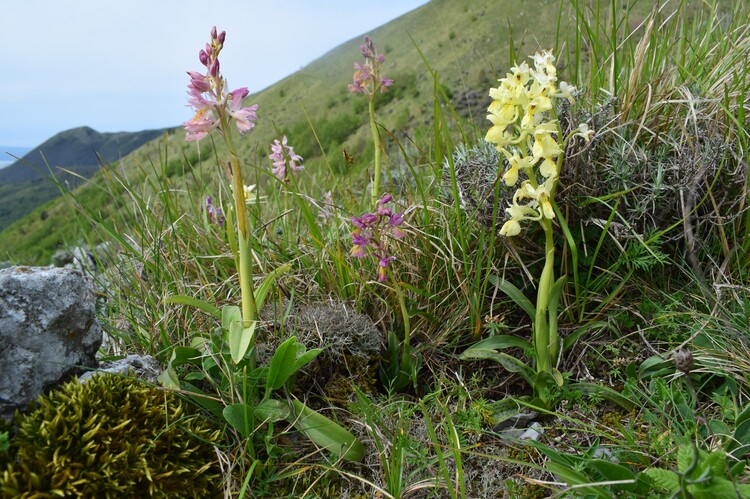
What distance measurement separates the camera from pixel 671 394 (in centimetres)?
193

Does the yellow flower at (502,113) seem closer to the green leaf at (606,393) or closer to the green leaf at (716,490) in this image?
the green leaf at (606,393)

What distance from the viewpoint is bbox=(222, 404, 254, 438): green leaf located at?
174 cm

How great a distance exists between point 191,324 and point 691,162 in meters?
2.44

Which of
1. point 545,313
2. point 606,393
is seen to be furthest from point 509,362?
point 606,393

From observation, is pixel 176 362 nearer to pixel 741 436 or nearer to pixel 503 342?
pixel 503 342

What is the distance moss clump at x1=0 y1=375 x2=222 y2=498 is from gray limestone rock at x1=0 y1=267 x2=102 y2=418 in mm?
72

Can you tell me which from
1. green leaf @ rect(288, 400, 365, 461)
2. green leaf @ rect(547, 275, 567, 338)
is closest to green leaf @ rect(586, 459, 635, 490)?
green leaf @ rect(547, 275, 567, 338)

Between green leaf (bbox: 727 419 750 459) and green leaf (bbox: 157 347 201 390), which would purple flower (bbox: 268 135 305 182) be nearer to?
green leaf (bbox: 157 347 201 390)

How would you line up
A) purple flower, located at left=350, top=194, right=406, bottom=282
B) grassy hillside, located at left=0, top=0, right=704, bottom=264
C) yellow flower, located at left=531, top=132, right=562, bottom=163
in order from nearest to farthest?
yellow flower, located at left=531, top=132, right=562, bottom=163
purple flower, located at left=350, top=194, right=406, bottom=282
grassy hillside, located at left=0, top=0, right=704, bottom=264

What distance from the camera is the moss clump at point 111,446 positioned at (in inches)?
57.9

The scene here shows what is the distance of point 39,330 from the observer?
176cm

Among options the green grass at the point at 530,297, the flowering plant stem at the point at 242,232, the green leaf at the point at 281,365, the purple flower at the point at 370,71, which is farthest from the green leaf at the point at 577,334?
the purple flower at the point at 370,71

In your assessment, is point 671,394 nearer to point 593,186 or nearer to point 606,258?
point 606,258

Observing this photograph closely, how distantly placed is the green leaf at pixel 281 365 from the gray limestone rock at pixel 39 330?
61 centimetres
